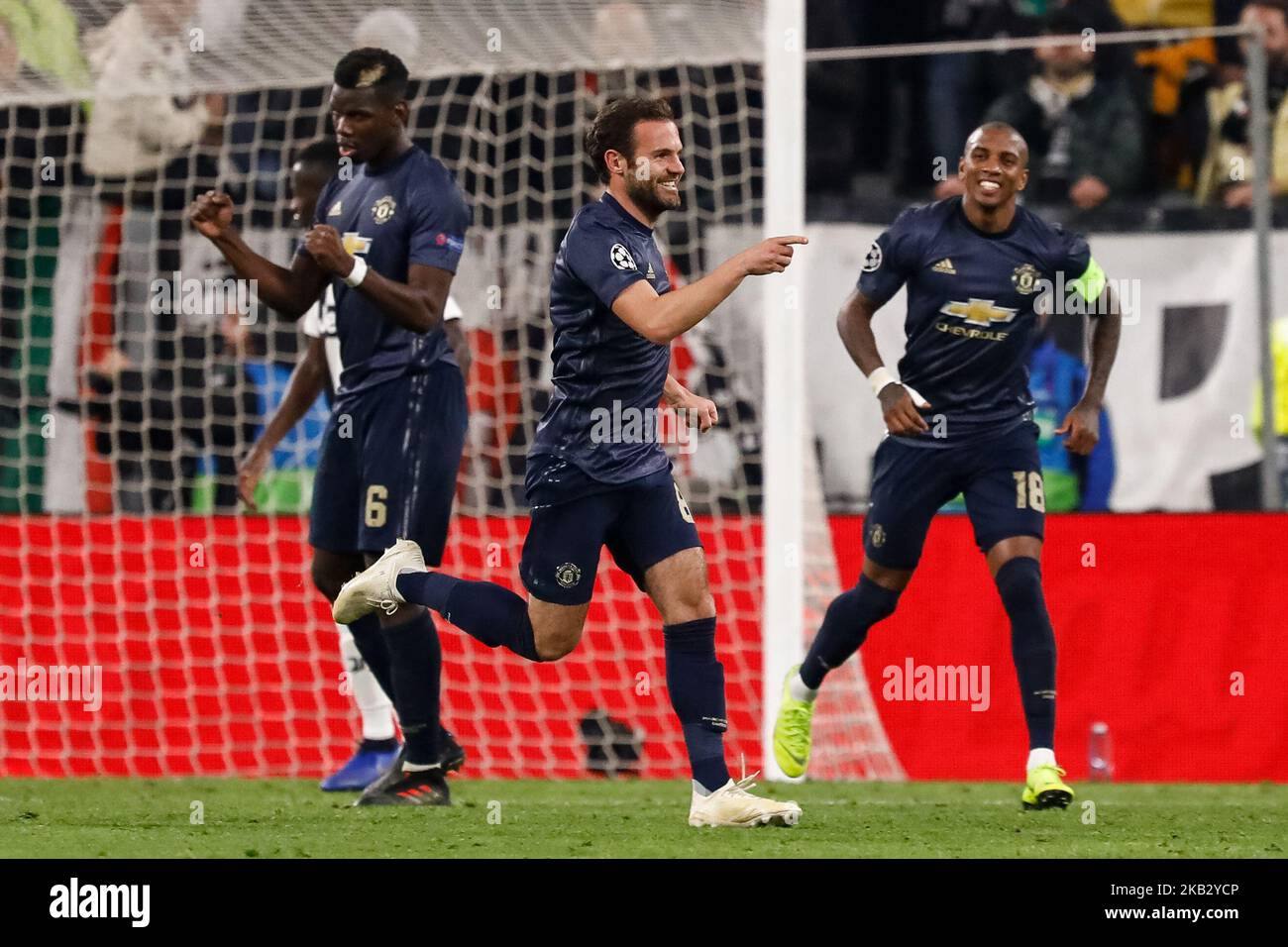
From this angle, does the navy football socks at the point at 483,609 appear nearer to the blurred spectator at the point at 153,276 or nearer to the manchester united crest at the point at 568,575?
the manchester united crest at the point at 568,575

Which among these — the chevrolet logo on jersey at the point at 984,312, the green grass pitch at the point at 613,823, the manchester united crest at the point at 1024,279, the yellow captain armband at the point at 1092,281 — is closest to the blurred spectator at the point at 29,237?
the green grass pitch at the point at 613,823

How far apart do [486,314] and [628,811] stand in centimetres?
367

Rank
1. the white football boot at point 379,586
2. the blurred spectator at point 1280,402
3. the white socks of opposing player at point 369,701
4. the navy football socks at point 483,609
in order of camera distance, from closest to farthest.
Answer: the navy football socks at point 483,609, the white football boot at point 379,586, the white socks of opposing player at point 369,701, the blurred spectator at point 1280,402

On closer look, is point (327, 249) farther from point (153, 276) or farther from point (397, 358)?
point (153, 276)

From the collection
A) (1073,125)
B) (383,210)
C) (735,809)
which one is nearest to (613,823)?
(735,809)

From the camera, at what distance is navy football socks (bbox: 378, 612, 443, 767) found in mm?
6266

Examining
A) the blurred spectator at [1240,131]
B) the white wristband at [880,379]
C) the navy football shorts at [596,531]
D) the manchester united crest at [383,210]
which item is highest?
the blurred spectator at [1240,131]

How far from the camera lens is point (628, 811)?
6.36m

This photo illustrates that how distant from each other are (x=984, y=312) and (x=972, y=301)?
0.18ft

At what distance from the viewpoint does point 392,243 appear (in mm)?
6309

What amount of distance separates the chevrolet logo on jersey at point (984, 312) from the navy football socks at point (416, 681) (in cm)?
202

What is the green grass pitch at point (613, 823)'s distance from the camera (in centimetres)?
508
